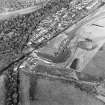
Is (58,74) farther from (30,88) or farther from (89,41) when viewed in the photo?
(89,41)

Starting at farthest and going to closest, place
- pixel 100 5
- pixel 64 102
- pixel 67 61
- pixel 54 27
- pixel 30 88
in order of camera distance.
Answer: pixel 100 5, pixel 54 27, pixel 67 61, pixel 30 88, pixel 64 102

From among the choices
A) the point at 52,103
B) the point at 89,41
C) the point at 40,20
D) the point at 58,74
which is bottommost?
the point at 52,103

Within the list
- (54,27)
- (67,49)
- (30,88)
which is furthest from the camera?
(54,27)

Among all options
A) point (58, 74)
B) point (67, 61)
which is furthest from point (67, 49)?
point (58, 74)

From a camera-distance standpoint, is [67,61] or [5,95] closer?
[5,95]

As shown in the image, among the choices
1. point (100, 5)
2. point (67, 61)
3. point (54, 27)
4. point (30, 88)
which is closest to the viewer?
point (30, 88)

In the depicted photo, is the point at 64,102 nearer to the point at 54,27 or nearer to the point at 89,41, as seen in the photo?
the point at 89,41

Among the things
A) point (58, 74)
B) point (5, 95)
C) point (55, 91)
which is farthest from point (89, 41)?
point (5, 95)

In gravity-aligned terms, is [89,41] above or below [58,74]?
above

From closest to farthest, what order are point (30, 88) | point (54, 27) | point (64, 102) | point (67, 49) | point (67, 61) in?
point (64, 102)
point (30, 88)
point (67, 61)
point (67, 49)
point (54, 27)
